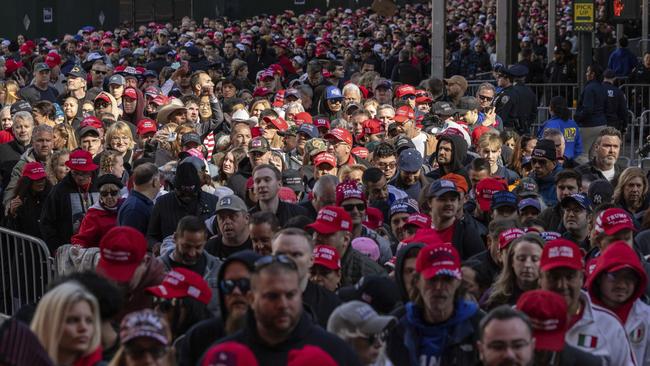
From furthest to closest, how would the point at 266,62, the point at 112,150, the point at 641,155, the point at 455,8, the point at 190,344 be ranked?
the point at 455,8 < the point at 266,62 < the point at 641,155 < the point at 112,150 < the point at 190,344

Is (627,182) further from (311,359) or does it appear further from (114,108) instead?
(114,108)

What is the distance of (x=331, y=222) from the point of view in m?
9.68

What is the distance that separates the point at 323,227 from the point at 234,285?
1.97 m

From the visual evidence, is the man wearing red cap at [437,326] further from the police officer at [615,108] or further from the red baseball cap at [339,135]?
the police officer at [615,108]

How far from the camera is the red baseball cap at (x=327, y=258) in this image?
892 centimetres

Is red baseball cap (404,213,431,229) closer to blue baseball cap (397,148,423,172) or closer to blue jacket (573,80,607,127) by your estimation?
blue baseball cap (397,148,423,172)

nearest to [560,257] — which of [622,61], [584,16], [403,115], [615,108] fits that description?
[403,115]

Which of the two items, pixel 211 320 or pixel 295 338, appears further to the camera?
pixel 211 320

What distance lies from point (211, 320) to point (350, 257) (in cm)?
232

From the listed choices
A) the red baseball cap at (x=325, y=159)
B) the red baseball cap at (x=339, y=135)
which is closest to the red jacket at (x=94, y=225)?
the red baseball cap at (x=325, y=159)

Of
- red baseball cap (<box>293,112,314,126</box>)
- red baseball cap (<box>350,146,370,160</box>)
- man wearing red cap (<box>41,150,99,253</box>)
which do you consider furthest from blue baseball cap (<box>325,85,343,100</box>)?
man wearing red cap (<box>41,150,99,253</box>)

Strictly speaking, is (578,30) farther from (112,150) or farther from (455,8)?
(455,8)

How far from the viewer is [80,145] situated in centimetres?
1488

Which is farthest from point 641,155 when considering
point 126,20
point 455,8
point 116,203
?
point 455,8
